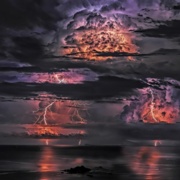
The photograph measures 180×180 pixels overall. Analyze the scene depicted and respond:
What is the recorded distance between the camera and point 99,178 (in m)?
86.5

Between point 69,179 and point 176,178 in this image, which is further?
point 176,178

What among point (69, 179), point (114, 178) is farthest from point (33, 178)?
point (114, 178)

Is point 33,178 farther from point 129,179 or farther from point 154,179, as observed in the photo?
point 154,179

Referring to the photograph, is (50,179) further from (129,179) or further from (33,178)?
(129,179)

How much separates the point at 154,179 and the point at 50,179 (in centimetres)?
2322

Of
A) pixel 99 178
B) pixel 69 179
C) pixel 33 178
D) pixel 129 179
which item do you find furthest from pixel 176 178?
pixel 33 178

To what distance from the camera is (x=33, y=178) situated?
299ft

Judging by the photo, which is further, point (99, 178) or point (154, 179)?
point (154, 179)

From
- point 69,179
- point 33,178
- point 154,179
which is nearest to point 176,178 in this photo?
point 154,179

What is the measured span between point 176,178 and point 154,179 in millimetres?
5590

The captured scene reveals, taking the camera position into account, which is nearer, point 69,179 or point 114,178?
point 69,179

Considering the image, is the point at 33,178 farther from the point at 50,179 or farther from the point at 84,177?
the point at 84,177

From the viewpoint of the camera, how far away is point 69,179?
83.4 m

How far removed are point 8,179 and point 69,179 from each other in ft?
47.6
